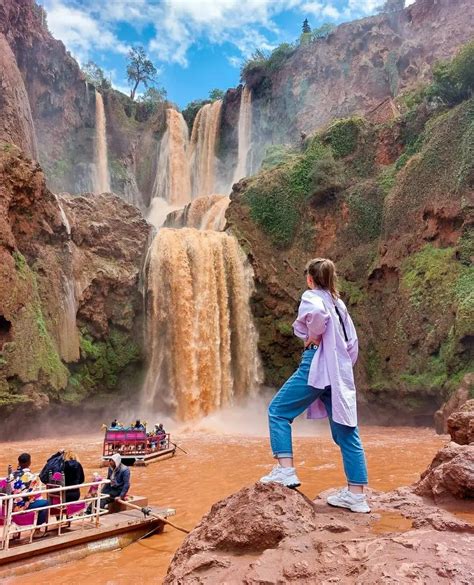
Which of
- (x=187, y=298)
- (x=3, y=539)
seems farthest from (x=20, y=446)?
(x=3, y=539)

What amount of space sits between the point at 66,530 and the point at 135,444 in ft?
23.3

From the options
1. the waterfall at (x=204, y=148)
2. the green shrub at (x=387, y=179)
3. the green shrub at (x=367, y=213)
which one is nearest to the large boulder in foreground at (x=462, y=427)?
the green shrub at (x=367, y=213)

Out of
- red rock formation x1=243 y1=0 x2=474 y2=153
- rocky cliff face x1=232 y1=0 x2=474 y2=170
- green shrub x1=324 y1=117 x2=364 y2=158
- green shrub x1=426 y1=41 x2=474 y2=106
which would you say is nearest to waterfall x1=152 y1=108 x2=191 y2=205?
rocky cliff face x1=232 y1=0 x2=474 y2=170

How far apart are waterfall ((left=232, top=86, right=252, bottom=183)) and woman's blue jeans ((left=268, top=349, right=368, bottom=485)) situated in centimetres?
3817

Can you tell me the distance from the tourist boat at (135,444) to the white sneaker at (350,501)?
10084mm

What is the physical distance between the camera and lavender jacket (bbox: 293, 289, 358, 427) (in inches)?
138

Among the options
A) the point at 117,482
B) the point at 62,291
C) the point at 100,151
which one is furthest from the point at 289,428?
the point at 100,151

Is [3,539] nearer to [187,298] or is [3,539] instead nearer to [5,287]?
[5,287]

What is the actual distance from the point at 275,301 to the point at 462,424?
18324mm

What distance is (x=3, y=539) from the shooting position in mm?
5543

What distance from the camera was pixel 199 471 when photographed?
37.1 feet

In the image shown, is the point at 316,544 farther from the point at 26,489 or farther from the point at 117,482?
the point at 117,482

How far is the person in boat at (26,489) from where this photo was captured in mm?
6188

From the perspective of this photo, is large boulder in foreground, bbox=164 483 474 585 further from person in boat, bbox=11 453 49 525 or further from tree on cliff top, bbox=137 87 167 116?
tree on cliff top, bbox=137 87 167 116
